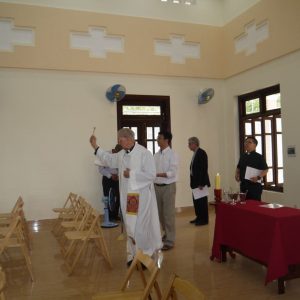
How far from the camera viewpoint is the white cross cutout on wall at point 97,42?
24.7 ft

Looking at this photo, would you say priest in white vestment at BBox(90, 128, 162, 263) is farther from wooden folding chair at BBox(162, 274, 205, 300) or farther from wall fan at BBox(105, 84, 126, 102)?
wall fan at BBox(105, 84, 126, 102)

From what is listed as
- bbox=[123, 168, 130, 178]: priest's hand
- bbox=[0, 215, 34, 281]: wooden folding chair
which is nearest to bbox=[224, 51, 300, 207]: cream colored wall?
bbox=[123, 168, 130, 178]: priest's hand

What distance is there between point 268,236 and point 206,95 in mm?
5074

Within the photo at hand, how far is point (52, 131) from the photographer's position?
7.32 meters

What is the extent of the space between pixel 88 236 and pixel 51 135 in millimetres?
3526

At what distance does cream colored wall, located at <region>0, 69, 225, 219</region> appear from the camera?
7039 mm

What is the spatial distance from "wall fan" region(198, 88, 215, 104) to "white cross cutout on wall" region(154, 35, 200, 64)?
844mm

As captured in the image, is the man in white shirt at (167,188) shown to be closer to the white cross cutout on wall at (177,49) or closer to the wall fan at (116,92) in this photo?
the wall fan at (116,92)

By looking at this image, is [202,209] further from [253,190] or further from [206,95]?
[206,95]

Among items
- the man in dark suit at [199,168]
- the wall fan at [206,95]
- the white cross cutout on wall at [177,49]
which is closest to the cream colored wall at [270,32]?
the wall fan at [206,95]

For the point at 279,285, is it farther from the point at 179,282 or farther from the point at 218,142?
the point at 218,142

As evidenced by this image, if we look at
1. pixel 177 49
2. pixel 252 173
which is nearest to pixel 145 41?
pixel 177 49

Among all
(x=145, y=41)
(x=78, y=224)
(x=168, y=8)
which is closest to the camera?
(x=78, y=224)

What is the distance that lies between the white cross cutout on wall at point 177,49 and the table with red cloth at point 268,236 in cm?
483
